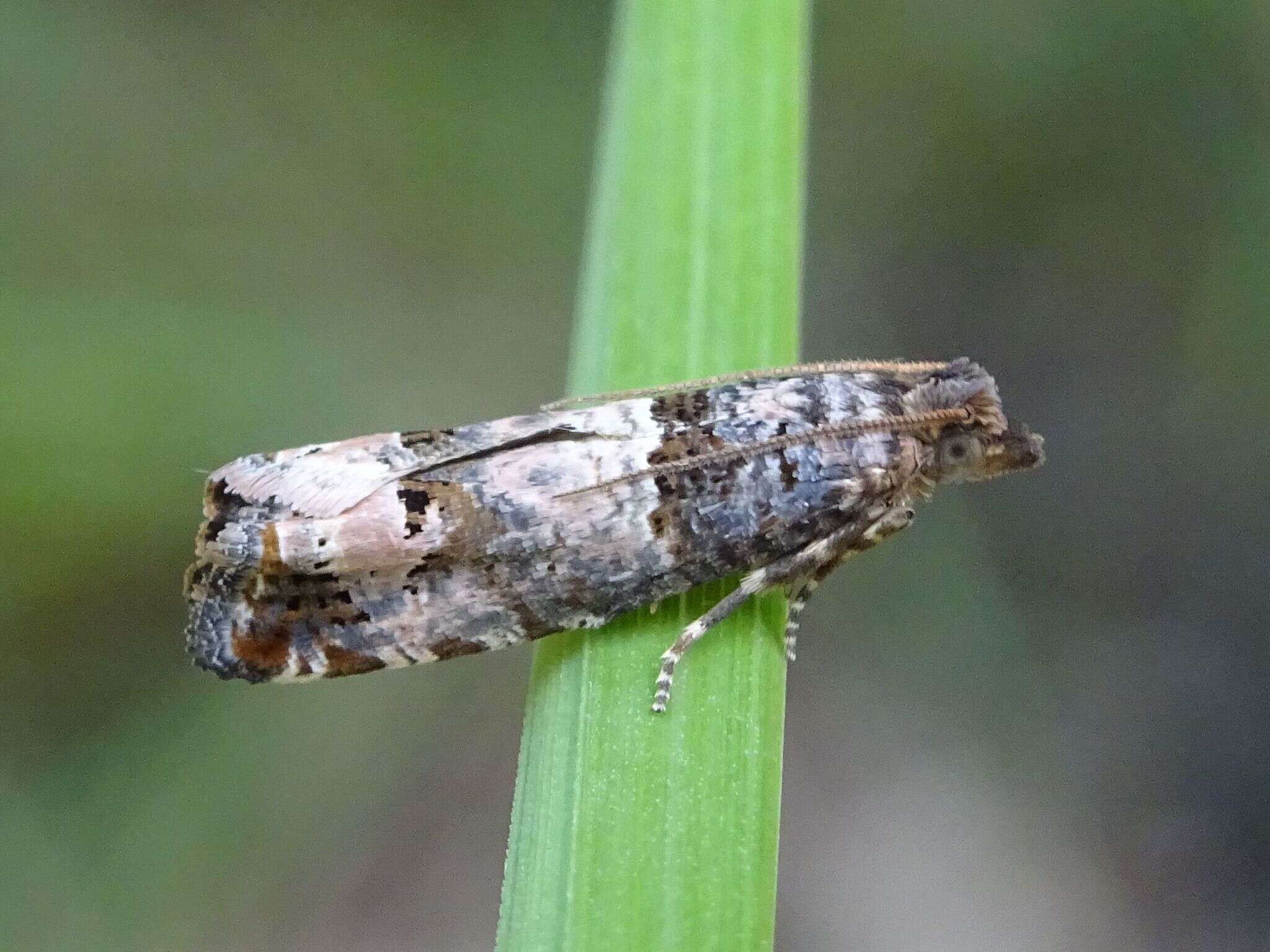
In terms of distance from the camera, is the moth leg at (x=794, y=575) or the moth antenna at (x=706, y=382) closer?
the moth leg at (x=794, y=575)

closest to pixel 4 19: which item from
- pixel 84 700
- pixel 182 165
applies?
pixel 182 165

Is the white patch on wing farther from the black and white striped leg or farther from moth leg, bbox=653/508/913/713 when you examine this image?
the black and white striped leg

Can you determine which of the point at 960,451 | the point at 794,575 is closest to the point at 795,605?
the point at 794,575

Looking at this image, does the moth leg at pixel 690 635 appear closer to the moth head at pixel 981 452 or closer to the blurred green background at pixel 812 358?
the moth head at pixel 981 452

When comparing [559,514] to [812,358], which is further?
[812,358]

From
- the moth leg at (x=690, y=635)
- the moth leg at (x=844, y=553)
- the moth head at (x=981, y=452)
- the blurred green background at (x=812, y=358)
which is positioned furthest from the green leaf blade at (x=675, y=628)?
the blurred green background at (x=812, y=358)

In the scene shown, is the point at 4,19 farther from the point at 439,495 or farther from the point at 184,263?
the point at 439,495

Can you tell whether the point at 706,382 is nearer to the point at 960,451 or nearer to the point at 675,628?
the point at 675,628
